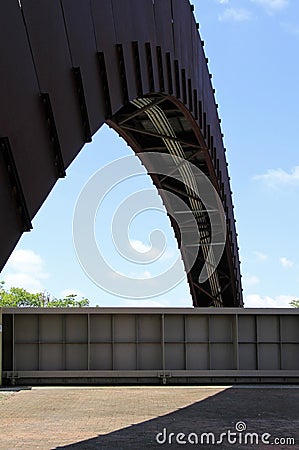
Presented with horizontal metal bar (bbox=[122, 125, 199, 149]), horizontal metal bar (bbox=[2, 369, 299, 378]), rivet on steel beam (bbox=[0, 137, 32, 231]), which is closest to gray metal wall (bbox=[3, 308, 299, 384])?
horizontal metal bar (bbox=[2, 369, 299, 378])

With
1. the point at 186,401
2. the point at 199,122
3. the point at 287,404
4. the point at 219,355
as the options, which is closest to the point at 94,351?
the point at 219,355

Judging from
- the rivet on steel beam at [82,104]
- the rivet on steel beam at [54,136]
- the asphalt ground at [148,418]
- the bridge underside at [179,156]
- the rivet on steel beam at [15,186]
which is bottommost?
the asphalt ground at [148,418]

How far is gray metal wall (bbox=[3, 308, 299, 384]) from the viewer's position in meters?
25.9

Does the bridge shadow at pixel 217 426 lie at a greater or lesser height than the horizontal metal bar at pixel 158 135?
lesser

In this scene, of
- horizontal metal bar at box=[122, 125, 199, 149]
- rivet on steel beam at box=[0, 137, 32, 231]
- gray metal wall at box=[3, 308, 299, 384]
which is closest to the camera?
rivet on steel beam at box=[0, 137, 32, 231]

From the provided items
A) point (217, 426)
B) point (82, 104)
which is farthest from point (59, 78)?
point (217, 426)

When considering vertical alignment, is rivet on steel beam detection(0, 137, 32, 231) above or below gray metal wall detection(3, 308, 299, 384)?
above

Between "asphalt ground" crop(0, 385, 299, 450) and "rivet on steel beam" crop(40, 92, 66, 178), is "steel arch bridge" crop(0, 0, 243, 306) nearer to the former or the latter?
"rivet on steel beam" crop(40, 92, 66, 178)

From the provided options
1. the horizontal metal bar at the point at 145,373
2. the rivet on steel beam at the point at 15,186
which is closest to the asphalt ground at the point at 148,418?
the horizontal metal bar at the point at 145,373

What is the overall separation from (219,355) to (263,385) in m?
2.15

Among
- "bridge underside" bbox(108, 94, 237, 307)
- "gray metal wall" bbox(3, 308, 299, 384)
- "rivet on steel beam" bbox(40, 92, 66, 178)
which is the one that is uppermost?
"bridge underside" bbox(108, 94, 237, 307)

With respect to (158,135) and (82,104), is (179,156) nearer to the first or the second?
(158,135)

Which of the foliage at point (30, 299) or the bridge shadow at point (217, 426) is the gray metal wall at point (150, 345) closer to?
the bridge shadow at point (217, 426)

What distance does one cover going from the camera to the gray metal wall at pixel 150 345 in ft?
85.1
